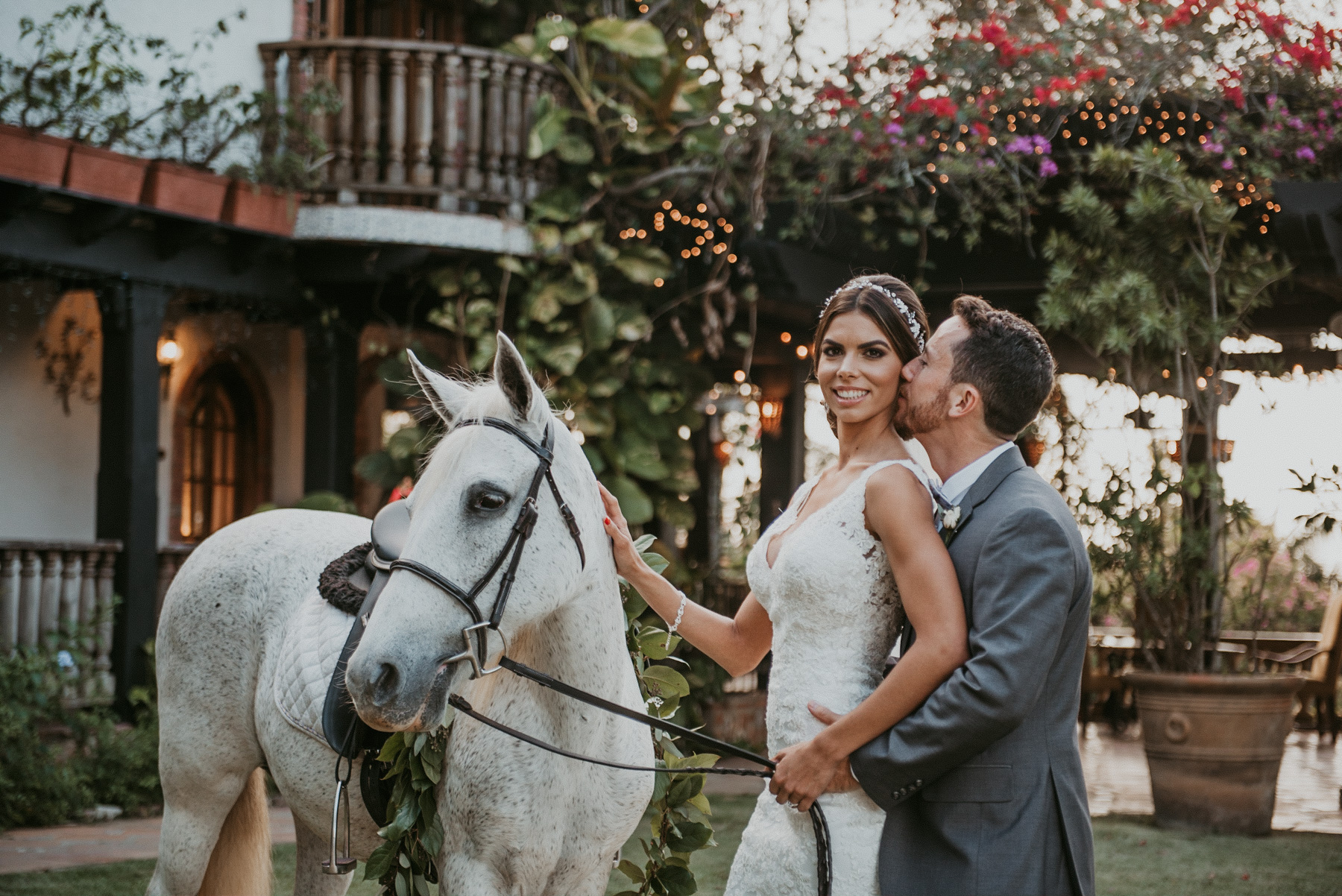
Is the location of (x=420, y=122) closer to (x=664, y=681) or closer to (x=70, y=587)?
(x=70, y=587)

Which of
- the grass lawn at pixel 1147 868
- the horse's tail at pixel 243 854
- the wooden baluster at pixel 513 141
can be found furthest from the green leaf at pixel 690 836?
the wooden baluster at pixel 513 141

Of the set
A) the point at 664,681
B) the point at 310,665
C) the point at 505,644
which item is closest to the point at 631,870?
the point at 664,681

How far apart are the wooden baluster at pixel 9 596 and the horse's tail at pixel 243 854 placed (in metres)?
4.39

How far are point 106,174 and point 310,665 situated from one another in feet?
16.2

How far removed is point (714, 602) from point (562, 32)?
14.7 feet

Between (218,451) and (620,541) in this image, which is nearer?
(620,541)

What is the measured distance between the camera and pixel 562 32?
8133 mm

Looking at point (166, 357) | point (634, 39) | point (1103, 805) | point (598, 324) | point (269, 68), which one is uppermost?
point (634, 39)

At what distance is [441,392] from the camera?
8.59 ft

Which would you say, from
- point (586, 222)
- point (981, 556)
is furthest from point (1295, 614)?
point (981, 556)

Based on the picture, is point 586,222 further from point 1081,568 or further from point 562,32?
point 1081,568

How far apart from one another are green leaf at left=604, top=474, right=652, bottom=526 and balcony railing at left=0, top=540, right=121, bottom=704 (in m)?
3.19

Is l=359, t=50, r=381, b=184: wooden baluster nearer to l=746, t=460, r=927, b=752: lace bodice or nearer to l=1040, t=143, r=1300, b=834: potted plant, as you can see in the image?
l=1040, t=143, r=1300, b=834: potted plant

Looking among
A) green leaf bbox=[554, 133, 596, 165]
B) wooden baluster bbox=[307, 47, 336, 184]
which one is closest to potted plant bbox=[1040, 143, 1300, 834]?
green leaf bbox=[554, 133, 596, 165]
